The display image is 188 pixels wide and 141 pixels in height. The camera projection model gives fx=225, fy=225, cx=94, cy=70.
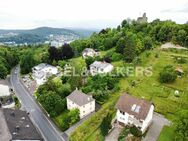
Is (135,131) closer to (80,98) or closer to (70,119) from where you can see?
A: (70,119)

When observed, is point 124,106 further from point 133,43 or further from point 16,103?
point 133,43

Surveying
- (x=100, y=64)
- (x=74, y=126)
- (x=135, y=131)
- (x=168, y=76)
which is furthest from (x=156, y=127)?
(x=100, y=64)

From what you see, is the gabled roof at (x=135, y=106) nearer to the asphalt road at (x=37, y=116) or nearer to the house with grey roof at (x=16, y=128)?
the asphalt road at (x=37, y=116)

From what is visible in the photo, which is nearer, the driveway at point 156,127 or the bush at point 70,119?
the driveway at point 156,127

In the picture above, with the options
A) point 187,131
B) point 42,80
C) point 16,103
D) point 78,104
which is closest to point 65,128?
point 78,104

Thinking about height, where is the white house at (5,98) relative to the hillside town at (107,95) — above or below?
below

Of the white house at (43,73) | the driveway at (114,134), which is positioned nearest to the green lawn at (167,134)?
the driveway at (114,134)

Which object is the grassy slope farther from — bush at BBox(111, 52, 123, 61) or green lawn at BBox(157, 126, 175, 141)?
bush at BBox(111, 52, 123, 61)
